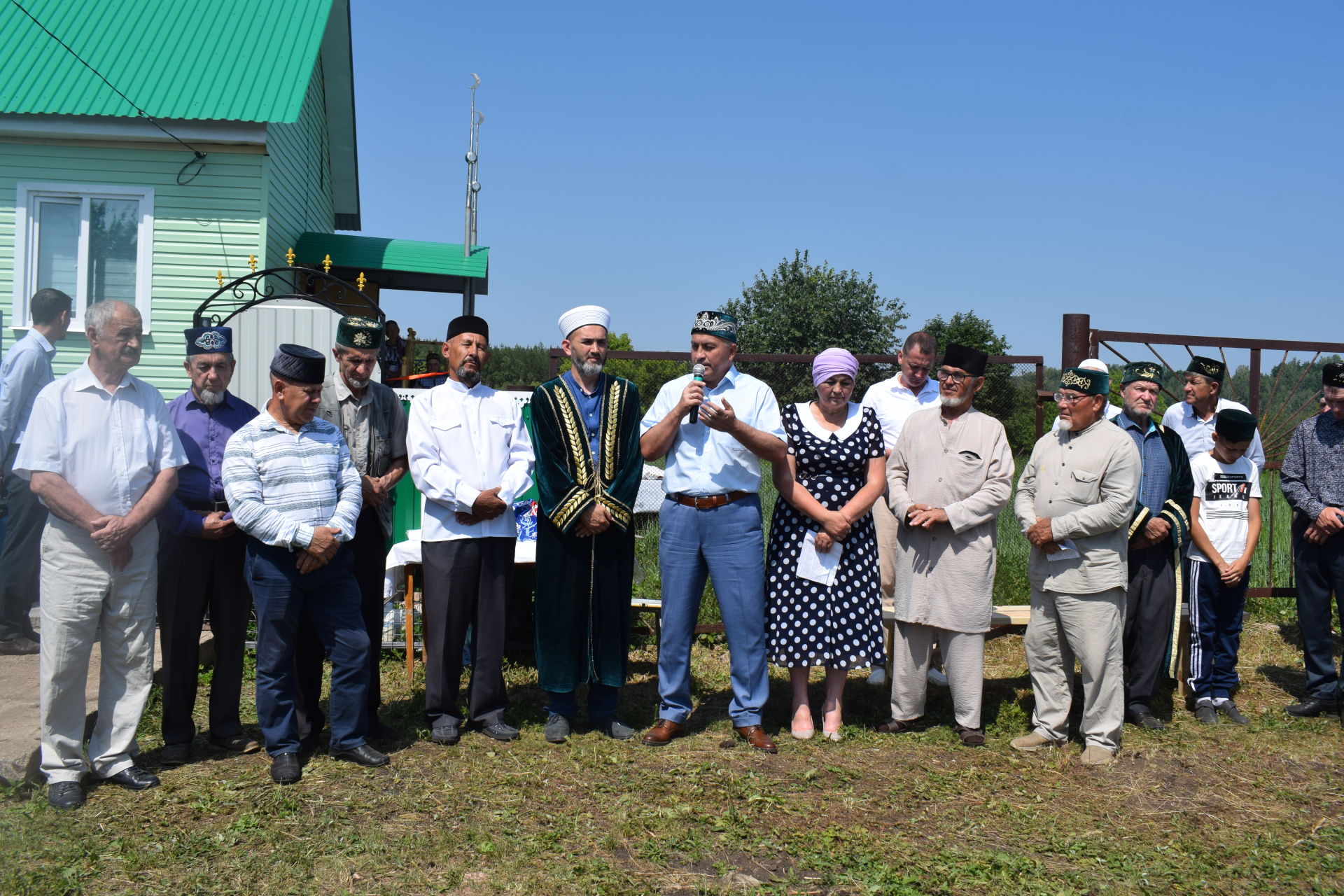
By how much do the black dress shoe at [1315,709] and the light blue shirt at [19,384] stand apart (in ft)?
24.6

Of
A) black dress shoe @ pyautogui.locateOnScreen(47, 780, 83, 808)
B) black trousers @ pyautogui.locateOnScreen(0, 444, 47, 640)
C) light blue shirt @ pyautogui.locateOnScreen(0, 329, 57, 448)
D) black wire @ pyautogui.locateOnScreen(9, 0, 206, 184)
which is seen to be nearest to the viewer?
black dress shoe @ pyautogui.locateOnScreen(47, 780, 83, 808)

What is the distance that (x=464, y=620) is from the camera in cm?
501

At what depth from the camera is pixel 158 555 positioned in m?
4.64

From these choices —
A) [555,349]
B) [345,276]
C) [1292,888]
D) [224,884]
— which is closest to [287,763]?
[224,884]

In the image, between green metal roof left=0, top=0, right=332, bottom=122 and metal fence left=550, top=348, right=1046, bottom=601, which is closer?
metal fence left=550, top=348, right=1046, bottom=601

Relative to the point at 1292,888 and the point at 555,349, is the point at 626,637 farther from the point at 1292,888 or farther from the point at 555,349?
the point at 1292,888

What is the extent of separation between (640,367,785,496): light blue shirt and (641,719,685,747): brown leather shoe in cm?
116

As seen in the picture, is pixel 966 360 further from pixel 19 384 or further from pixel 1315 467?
pixel 19 384

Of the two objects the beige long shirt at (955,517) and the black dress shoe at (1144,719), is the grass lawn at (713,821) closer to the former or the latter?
the black dress shoe at (1144,719)

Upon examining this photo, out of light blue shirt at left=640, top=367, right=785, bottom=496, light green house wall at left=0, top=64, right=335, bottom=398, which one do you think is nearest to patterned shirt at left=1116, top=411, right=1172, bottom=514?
light blue shirt at left=640, top=367, right=785, bottom=496

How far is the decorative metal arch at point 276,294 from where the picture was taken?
9.95 metres

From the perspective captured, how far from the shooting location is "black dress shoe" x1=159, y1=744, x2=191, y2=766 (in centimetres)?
453

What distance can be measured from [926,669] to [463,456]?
261 cm

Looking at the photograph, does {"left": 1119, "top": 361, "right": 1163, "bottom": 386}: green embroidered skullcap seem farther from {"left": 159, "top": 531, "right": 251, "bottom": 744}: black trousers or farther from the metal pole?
{"left": 159, "top": 531, "right": 251, "bottom": 744}: black trousers
